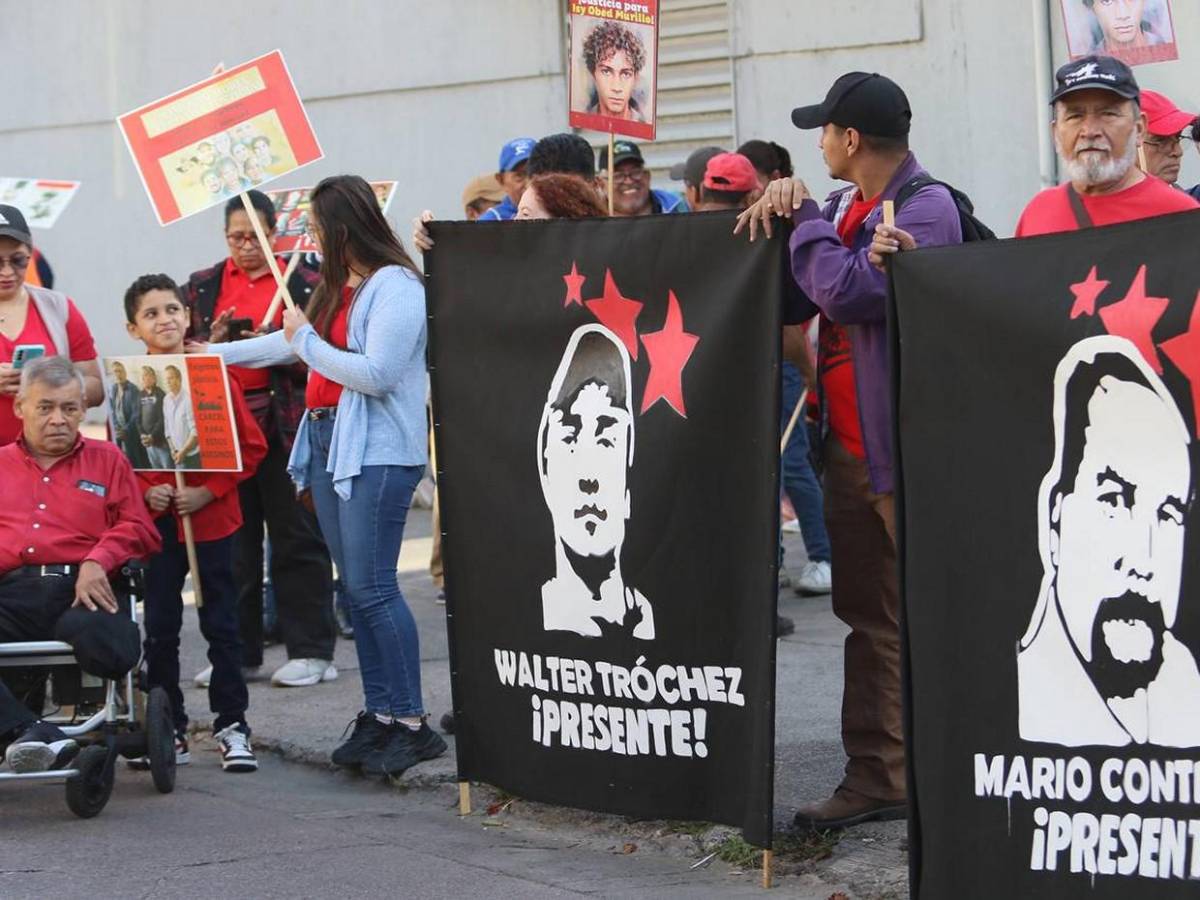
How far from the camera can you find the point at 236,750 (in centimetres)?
696

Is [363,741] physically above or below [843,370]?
below

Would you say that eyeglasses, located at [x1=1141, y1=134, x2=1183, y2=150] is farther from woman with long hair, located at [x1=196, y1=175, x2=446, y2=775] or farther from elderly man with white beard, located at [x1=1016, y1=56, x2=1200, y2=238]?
woman with long hair, located at [x1=196, y1=175, x2=446, y2=775]

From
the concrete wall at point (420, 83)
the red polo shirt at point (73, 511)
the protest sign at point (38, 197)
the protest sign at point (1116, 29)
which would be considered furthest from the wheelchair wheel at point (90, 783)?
the concrete wall at point (420, 83)

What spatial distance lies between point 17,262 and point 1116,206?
4.12 m

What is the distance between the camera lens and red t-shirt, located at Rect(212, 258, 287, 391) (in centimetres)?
820

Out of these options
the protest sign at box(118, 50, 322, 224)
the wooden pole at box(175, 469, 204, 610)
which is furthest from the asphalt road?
the protest sign at box(118, 50, 322, 224)

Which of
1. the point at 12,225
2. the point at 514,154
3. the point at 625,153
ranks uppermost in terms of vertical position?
the point at 625,153

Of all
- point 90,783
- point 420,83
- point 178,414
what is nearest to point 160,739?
point 90,783

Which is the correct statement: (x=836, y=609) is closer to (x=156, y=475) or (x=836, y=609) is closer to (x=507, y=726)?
(x=507, y=726)

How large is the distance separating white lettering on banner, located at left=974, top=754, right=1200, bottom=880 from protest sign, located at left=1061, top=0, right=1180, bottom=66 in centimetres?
380

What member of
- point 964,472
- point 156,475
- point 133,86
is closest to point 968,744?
point 964,472

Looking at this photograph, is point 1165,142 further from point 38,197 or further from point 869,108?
point 38,197

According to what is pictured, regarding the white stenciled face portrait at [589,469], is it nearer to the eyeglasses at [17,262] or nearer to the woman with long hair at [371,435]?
the woman with long hair at [371,435]

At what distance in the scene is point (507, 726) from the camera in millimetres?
5727
